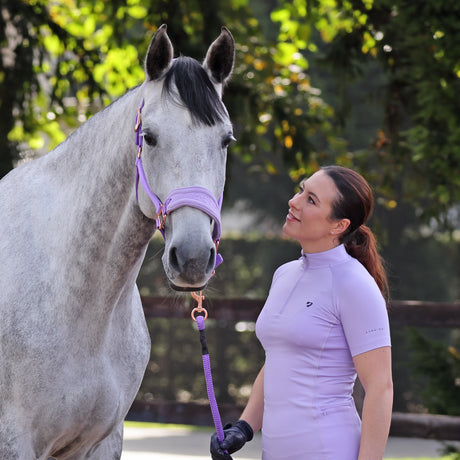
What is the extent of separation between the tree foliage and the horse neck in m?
2.86

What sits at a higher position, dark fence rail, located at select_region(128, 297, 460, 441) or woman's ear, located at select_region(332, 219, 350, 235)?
woman's ear, located at select_region(332, 219, 350, 235)

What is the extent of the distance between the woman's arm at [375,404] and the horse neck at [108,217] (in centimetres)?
104

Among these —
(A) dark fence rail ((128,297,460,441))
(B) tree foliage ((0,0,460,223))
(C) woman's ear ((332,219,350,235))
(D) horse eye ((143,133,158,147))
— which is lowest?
(A) dark fence rail ((128,297,460,441))

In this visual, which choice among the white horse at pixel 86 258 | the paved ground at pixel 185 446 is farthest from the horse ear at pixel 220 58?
the paved ground at pixel 185 446

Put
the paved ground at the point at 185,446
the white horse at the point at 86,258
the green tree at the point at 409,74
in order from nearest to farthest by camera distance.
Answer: the white horse at the point at 86,258 < the green tree at the point at 409,74 < the paved ground at the point at 185,446

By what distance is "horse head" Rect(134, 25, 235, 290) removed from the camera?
2.25 meters

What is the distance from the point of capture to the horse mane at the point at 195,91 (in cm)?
242

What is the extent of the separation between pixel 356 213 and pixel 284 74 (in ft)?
17.4

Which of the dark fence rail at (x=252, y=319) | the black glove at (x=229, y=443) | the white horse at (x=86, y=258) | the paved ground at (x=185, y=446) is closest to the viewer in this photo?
the black glove at (x=229, y=443)

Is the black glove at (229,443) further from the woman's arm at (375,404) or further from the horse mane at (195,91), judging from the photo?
the horse mane at (195,91)

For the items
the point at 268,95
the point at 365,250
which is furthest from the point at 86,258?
the point at 268,95

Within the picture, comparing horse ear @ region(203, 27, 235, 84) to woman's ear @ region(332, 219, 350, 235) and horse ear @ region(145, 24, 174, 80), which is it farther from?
woman's ear @ region(332, 219, 350, 235)

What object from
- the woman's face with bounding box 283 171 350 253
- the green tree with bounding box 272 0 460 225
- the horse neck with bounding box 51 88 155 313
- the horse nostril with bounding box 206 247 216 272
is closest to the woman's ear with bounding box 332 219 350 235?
the woman's face with bounding box 283 171 350 253

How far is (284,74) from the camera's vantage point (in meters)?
7.33
